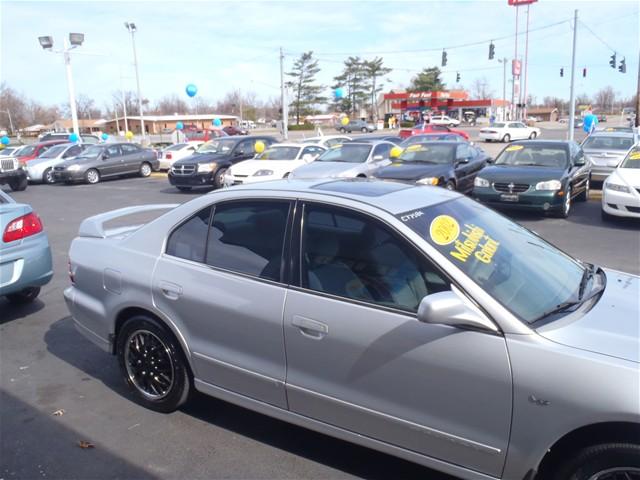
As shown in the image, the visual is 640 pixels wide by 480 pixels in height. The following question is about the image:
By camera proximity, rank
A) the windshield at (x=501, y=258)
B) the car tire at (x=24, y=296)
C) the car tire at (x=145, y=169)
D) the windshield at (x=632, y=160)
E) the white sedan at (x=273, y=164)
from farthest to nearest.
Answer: the car tire at (x=145, y=169), the white sedan at (x=273, y=164), the windshield at (x=632, y=160), the car tire at (x=24, y=296), the windshield at (x=501, y=258)

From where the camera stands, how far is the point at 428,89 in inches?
3246

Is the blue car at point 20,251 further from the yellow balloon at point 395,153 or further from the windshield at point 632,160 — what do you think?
the windshield at point 632,160

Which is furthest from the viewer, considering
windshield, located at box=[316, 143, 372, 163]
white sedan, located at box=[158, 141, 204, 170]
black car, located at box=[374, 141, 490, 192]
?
white sedan, located at box=[158, 141, 204, 170]

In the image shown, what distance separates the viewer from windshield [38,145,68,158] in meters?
22.8

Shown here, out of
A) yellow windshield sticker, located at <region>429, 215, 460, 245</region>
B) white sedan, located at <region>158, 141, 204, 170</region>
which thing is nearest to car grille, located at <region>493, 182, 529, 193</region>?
yellow windshield sticker, located at <region>429, 215, 460, 245</region>

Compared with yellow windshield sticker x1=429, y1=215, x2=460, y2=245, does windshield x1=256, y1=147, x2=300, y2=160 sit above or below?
below

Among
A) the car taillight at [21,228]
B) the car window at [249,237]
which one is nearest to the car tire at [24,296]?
the car taillight at [21,228]

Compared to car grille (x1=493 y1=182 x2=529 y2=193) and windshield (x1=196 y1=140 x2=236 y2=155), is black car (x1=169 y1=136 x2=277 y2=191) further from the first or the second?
car grille (x1=493 y1=182 x2=529 y2=193)

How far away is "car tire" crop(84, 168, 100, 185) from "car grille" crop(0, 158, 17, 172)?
2.58m

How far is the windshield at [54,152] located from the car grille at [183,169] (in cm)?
915

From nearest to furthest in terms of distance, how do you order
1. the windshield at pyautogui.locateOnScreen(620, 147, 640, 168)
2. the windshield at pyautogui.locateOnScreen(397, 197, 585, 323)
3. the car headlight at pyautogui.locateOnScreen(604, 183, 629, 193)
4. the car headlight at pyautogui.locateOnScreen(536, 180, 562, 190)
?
the windshield at pyautogui.locateOnScreen(397, 197, 585, 323)
the car headlight at pyautogui.locateOnScreen(604, 183, 629, 193)
the car headlight at pyautogui.locateOnScreen(536, 180, 562, 190)
the windshield at pyautogui.locateOnScreen(620, 147, 640, 168)

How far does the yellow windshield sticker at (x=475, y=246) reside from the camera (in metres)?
2.82

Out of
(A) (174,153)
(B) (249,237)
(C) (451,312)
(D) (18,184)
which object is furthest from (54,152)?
(C) (451,312)

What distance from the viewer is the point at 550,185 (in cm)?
1027
